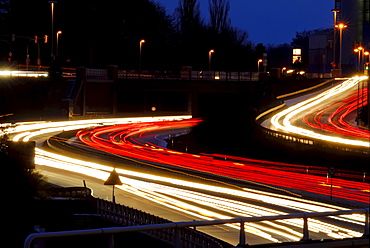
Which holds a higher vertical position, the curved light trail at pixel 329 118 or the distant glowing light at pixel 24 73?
the distant glowing light at pixel 24 73

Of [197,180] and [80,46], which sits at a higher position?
[80,46]

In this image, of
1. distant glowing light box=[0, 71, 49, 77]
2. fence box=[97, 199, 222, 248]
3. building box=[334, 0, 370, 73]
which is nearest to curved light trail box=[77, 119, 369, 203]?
fence box=[97, 199, 222, 248]

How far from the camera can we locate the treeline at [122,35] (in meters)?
93.1

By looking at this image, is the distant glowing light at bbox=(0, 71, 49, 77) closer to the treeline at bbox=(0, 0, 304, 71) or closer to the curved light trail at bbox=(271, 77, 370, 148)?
the treeline at bbox=(0, 0, 304, 71)

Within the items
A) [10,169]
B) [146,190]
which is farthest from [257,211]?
[10,169]

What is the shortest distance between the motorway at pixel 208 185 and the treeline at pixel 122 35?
41.1 metres

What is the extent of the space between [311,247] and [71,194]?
19.4 m

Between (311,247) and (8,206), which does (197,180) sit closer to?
(8,206)

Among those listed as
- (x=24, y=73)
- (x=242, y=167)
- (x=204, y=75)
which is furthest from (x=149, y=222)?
(x=204, y=75)

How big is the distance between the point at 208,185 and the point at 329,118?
87.5 ft

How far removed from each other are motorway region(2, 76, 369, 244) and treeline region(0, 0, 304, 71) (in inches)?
1619

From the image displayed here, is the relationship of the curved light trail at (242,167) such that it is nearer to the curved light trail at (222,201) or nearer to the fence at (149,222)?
the curved light trail at (222,201)

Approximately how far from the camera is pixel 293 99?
7081cm

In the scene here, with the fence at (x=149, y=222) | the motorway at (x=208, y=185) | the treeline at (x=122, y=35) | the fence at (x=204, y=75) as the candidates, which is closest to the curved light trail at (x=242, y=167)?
the motorway at (x=208, y=185)
